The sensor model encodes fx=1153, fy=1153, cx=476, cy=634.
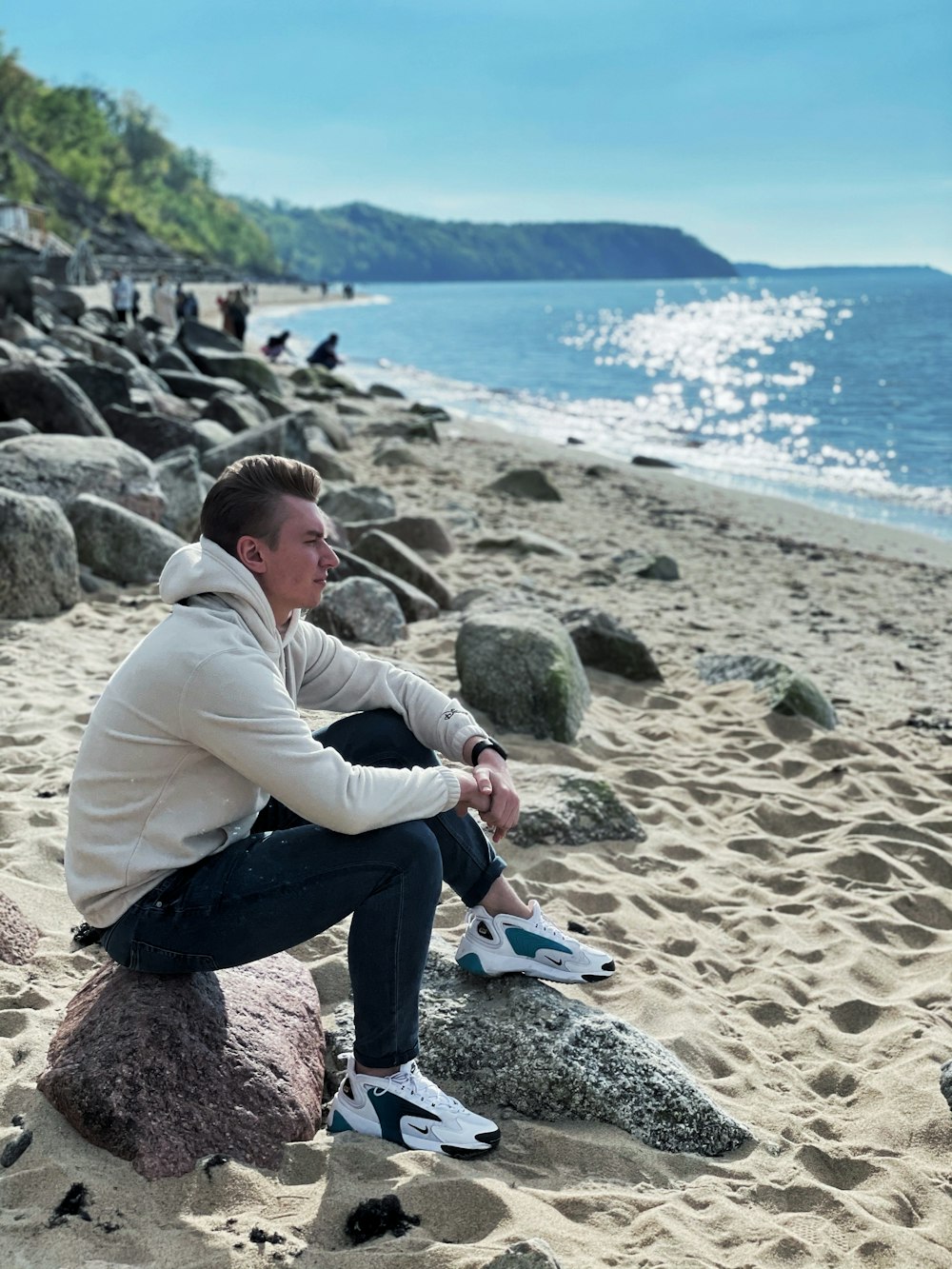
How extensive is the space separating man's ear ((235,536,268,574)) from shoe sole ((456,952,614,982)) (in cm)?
137

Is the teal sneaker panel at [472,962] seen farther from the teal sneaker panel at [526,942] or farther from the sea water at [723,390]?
the sea water at [723,390]

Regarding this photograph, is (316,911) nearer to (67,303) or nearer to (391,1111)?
(391,1111)

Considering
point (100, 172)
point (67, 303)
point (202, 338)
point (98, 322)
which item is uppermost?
point (100, 172)

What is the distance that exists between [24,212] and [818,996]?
2314 inches

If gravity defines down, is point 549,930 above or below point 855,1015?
above

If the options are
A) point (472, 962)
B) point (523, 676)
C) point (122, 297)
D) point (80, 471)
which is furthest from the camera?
point (122, 297)

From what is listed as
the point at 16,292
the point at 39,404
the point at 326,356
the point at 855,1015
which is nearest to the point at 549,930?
the point at 855,1015

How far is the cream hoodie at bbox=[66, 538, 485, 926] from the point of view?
8.71ft

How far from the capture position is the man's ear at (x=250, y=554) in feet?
9.40

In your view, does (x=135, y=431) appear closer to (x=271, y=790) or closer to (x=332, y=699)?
(x=332, y=699)

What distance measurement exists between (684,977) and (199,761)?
2119 mm

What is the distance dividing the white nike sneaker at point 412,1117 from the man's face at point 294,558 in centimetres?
123

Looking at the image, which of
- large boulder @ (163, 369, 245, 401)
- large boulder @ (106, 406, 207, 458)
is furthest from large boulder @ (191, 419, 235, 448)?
large boulder @ (163, 369, 245, 401)

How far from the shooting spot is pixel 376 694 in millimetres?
3432
